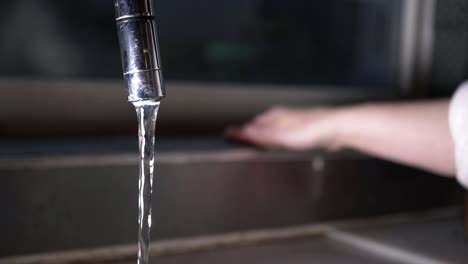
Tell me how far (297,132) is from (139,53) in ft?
1.31

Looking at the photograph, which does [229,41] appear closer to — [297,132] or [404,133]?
[297,132]

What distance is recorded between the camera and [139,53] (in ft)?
1.06

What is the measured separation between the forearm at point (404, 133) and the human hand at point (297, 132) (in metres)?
0.02

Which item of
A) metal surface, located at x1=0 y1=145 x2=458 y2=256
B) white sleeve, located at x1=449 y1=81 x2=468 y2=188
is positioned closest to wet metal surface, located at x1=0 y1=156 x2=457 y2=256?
metal surface, located at x1=0 y1=145 x2=458 y2=256

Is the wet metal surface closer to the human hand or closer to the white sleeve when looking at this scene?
the human hand

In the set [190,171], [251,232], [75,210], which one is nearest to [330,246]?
[251,232]

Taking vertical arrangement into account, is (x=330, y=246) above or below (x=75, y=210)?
below

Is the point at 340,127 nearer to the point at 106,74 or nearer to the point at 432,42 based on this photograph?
the point at 106,74

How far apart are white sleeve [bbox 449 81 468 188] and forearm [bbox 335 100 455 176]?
0.11ft

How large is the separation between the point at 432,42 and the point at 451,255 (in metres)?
0.51

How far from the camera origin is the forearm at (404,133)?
566mm

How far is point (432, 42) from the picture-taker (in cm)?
99

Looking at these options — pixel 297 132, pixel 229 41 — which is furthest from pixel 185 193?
pixel 229 41

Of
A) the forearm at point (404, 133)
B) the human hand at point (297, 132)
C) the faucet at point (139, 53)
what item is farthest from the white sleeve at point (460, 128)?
the faucet at point (139, 53)
